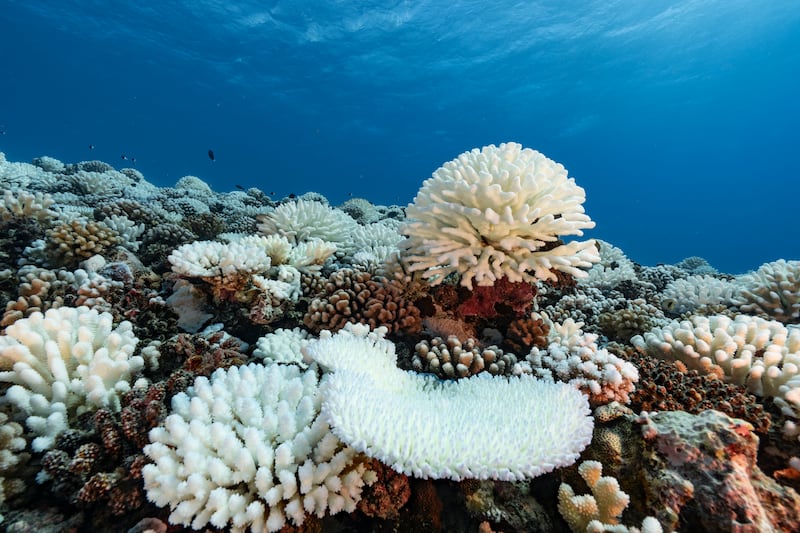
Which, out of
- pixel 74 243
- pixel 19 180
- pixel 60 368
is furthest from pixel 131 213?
pixel 19 180

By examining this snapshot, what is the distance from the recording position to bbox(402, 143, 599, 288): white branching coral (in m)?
3.12

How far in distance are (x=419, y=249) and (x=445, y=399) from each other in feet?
4.85

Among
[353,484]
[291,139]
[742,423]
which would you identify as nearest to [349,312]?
[353,484]

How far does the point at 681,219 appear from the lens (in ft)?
550

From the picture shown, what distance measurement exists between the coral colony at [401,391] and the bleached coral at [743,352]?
0.06 feet

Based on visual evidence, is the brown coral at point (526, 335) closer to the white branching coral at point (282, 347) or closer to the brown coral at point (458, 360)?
the brown coral at point (458, 360)

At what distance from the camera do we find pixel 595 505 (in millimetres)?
1804

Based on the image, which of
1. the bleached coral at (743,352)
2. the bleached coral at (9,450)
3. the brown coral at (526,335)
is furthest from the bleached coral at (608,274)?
the bleached coral at (9,450)

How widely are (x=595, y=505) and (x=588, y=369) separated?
102 cm

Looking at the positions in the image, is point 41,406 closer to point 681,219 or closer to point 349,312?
point 349,312

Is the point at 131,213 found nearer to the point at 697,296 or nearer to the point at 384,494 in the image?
the point at 384,494

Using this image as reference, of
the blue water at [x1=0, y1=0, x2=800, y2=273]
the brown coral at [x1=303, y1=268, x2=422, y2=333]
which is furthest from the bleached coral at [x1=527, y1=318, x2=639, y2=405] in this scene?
the blue water at [x1=0, y1=0, x2=800, y2=273]

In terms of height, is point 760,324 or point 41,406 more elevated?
point 760,324

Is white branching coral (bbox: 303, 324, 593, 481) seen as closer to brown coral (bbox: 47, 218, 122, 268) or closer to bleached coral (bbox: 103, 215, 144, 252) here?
brown coral (bbox: 47, 218, 122, 268)
